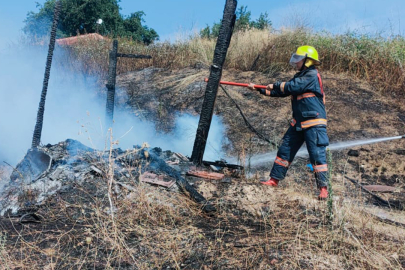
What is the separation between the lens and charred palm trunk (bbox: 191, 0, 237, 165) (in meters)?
5.77

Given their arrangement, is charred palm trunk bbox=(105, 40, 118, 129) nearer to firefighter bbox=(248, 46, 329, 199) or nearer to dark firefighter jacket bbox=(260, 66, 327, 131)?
firefighter bbox=(248, 46, 329, 199)

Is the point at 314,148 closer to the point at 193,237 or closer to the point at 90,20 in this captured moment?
the point at 193,237

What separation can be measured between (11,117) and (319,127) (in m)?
8.29

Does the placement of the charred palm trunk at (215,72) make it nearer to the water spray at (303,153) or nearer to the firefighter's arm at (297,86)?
the firefighter's arm at (297,86)

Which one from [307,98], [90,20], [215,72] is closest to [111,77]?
[215,72]

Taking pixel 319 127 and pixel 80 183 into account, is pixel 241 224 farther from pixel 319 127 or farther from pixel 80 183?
pixel 80 183

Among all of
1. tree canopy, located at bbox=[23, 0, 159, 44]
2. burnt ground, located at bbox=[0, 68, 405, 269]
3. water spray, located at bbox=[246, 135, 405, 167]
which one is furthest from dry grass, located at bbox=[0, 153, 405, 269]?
tree canopy, located at bbox=[23, 0, 159, 44]

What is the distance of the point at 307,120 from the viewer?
5113mm

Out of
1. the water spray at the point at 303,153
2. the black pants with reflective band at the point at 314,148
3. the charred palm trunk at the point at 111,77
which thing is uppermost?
the charred palm trunk at the point at 111,77

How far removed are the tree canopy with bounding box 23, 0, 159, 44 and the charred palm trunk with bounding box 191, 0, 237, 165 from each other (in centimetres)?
1998

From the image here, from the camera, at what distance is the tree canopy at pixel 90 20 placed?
26.8 meters

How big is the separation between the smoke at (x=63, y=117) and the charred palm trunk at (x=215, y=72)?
202 cm

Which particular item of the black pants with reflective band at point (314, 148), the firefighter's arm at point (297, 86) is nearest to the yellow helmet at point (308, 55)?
the firefighter's arm at point (297, 86)

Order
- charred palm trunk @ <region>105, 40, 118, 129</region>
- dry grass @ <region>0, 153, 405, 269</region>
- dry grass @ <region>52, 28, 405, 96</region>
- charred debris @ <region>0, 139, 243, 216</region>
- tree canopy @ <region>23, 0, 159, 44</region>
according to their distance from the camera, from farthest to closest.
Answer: tree canopy @ <region>23, 0, 159, 44</region> < dry grass @ <region>52, 28, 405, 96</region> < charred palm trunk @ <region>105, 40, 118, 129</region> < charred debris @ <region>0, 139, 243, 216</region> < dry grass @ <region>0, 153, 405, 269</region>
